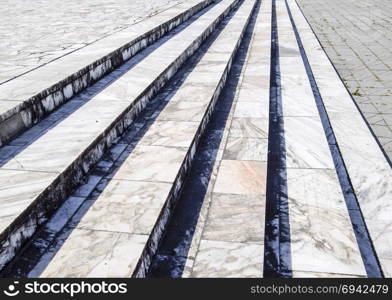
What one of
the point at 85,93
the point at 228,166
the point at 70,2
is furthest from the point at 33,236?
the point at 70,2

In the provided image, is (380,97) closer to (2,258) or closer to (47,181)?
(47,181)

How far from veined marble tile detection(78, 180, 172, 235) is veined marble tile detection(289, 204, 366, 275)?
921 mm

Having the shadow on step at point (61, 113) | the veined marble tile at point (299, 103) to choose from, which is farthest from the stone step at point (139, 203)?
the veined marble tile at point (299, 103)

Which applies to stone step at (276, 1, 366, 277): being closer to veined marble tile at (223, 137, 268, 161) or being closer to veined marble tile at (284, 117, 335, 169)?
veined marble tile at (284, 117, 335, 169)

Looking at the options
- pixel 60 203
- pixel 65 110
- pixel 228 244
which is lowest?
pixel 228 244

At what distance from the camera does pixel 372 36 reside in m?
8.30

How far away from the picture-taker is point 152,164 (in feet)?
8.93

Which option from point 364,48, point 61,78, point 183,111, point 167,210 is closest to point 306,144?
point 183,111

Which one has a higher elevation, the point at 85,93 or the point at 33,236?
the point at 85,93

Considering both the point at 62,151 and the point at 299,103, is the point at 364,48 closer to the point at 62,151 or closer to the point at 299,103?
the point at 299,103

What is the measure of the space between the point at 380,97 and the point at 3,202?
15.5 feet

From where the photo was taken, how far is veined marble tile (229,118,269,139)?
3.36 meters

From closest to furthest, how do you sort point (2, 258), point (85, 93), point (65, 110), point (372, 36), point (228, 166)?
1. point (2, 258)
2. point (228, 166)
3. point (65, 110)
4. point (85, 93)
5. point (372, 36)

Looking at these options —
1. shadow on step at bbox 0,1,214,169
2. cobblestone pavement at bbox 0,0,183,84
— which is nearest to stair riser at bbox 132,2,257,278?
shadow on step at bbox 0,1,214,169
